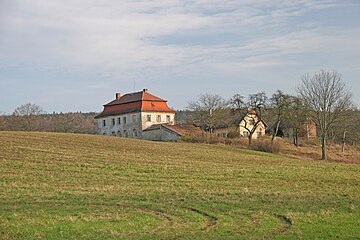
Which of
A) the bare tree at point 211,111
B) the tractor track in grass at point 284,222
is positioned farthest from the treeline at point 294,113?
the tractor track in grass at point 284,222

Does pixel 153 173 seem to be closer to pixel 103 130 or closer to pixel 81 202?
pixel 81 202

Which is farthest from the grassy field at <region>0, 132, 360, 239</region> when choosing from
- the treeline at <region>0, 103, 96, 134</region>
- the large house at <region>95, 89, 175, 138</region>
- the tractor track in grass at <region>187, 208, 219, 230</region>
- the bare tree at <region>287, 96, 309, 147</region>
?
the treeline at <region>0, 103, 96, 134</region>

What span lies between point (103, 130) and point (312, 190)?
77492 mm

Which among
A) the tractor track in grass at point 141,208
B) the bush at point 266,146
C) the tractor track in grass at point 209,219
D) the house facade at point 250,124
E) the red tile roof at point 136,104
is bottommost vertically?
the tractor track in grass at point 209,219

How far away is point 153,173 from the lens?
31188 millimetres

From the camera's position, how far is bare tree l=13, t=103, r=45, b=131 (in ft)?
340

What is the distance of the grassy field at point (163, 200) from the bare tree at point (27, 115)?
223 feet

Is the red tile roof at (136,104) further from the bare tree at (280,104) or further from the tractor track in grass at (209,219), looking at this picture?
the tractor track in grass at (209,219)

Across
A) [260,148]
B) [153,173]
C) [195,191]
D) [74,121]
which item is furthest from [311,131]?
[195,191]

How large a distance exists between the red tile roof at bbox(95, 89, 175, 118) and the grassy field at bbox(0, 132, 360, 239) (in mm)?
52393

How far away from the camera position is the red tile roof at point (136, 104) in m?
91.0

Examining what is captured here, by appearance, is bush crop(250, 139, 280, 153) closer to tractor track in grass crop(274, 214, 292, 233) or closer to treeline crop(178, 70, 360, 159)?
treeline crop(178, 70, 360, 159)

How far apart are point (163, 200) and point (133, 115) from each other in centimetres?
7155

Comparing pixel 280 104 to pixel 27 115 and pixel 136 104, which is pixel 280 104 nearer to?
pixel 136 104
